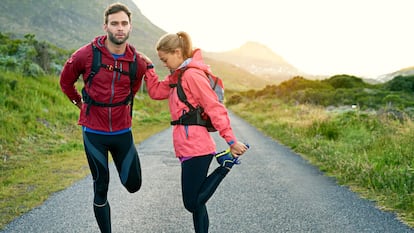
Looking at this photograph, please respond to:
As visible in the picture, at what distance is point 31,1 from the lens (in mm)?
191750

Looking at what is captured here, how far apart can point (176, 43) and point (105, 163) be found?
1.28m

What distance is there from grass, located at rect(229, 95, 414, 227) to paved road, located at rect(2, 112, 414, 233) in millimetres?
295

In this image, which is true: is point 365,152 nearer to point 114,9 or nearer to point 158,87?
point 158,87

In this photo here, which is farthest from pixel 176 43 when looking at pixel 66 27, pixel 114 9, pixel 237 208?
pixel 66 27

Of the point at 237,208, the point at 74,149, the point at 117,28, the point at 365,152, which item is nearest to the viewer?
the point at 117,28

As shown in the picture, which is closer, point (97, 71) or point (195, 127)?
point (195, 127)

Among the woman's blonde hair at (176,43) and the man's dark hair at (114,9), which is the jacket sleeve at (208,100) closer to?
the woman's blonde hair at (176,43)

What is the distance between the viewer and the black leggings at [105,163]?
339 centimetres

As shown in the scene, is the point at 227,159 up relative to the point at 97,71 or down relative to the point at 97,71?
down

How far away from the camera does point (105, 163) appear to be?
344 cm

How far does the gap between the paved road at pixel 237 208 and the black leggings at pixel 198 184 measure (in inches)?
34.8

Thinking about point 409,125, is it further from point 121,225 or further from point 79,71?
point 79,71

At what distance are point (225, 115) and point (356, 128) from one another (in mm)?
9507

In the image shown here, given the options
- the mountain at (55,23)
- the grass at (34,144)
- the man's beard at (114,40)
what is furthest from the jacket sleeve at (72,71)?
the mountain at (55,23)
